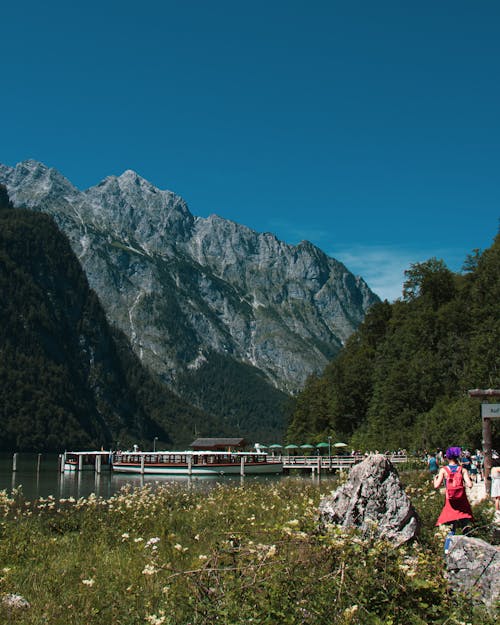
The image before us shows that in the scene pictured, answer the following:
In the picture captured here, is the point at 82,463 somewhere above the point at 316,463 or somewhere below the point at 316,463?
below

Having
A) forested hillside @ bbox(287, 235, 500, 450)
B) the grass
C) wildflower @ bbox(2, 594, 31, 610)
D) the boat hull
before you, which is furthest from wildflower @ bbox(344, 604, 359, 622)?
the boat hull

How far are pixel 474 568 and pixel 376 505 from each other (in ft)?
10.5

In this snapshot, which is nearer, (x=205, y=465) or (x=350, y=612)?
(x=350, y=612)

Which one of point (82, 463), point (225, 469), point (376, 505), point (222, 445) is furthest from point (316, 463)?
point (376, 505)

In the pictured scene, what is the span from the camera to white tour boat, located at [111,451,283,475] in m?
83.2

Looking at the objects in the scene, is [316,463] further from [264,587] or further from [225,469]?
[264,587]

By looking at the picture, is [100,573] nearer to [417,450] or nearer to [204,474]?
[417,450]

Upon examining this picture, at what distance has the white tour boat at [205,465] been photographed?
83188 mm

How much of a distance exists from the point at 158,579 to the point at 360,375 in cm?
8486

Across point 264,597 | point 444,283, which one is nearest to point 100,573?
point 264,597

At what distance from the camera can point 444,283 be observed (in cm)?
8438

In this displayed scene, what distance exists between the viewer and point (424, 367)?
7275cm

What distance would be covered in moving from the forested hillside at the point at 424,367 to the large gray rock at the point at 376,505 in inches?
1658

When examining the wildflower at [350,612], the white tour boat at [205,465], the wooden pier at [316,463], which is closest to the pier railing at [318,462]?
the wooden pier at [316,463]
